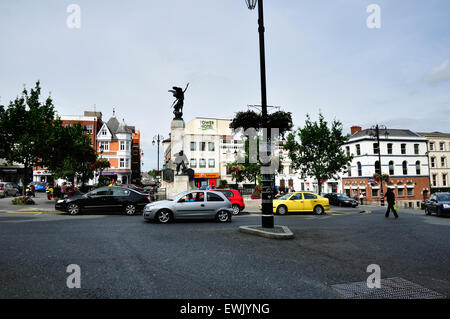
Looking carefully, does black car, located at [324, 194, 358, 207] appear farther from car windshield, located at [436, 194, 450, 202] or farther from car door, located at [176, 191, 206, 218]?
car door, located at [176, 191, 206, 218]

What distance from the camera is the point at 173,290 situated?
4230 mm

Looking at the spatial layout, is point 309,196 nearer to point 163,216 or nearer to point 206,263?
point 163,216

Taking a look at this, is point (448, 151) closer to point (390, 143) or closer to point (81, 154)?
point (390, 143)

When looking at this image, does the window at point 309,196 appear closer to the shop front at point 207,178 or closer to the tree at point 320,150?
the tree at point 320,150

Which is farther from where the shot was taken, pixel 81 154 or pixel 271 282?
pixel 81 154

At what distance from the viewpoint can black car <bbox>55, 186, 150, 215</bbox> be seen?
16031 millimetres

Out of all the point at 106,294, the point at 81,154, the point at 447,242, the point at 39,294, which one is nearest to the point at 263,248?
the point at 106,294

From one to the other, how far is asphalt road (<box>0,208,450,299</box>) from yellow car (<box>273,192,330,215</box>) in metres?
9.53

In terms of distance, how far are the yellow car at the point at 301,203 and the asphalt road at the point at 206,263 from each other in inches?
375

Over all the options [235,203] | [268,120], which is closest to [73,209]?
[235,203]

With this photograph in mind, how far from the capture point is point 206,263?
19.0ft

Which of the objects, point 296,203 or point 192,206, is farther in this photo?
point 296,203

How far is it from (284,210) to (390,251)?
39.4 ft

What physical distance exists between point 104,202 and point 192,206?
613cm
